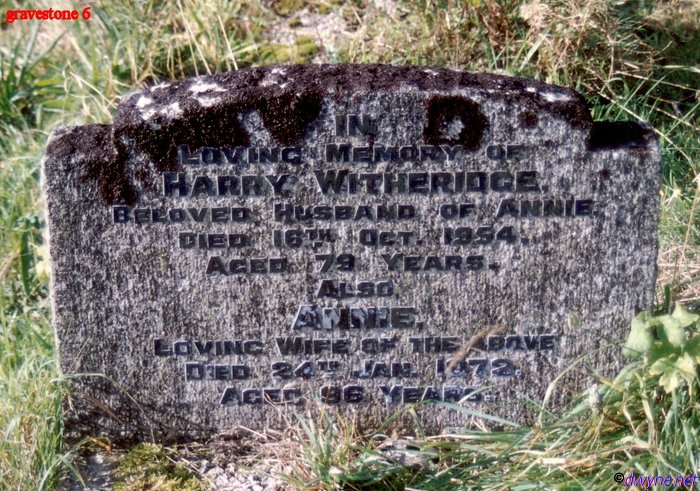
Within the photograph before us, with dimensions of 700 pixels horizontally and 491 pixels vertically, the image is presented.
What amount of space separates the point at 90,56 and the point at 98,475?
2560mm

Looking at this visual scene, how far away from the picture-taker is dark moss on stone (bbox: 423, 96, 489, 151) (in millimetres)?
2387

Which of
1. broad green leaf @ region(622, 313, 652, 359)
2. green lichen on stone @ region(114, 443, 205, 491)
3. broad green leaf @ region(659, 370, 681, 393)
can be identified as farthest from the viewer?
green lichen on stone @ region(114, 443, 205, 491)

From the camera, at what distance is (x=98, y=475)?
8.43 ft

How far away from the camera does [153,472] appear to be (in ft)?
8.36

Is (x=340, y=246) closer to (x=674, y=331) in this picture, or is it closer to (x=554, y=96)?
(x=554, y=96)

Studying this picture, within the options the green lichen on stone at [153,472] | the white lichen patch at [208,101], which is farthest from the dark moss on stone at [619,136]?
the green lichen on stone at [153,472]

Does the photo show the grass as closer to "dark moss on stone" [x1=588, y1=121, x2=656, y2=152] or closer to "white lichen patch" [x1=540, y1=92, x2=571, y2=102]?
"dark moss on stone" [x1=588, y1=121, x2=656, y2=152]

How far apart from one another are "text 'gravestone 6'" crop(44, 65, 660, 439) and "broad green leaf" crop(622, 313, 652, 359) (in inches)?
5.5

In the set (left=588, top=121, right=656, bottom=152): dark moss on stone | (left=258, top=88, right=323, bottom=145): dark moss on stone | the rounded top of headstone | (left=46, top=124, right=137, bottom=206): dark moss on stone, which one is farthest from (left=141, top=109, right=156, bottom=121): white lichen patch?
(left=588, top=121, right=656, bottom=152): dark moss on stone

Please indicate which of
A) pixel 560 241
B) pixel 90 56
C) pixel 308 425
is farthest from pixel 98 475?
pixel 90 56

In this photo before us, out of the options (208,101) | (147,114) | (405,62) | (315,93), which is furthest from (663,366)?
(405,62)

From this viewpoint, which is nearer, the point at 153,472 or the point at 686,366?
the point at 686,366

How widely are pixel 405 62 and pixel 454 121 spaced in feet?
5.72

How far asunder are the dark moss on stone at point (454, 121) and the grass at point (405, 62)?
0.77 meters
